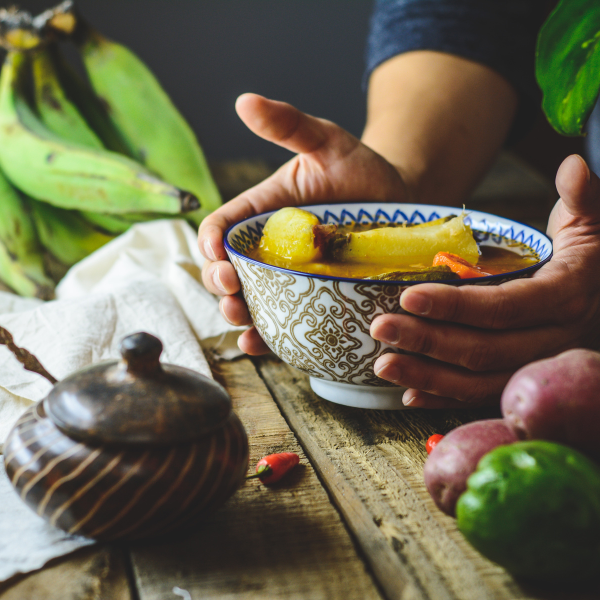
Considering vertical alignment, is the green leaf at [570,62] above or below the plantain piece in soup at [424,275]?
above

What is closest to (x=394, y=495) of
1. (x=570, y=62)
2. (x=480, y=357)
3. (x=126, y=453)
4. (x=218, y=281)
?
(x=480, y=357)

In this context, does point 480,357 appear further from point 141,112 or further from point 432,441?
point 141,112

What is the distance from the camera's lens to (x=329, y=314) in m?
0.80

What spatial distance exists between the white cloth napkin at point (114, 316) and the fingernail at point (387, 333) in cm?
36

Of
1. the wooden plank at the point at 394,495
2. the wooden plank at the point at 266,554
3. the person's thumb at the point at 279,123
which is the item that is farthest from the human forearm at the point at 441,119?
the wooden plank at the point at 266,554

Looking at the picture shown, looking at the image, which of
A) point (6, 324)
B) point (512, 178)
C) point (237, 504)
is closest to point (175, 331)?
point (6, 324)

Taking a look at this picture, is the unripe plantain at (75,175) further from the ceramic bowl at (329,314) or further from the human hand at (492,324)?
the human hand at (492,324)

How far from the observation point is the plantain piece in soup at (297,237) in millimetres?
938

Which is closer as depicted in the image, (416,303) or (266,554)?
(266,554)

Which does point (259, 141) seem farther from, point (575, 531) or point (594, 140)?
point (575, 531)

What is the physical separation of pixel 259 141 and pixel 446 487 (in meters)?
3.31

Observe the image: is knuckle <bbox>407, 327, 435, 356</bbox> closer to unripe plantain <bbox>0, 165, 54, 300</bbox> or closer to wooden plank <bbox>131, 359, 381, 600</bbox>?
wooden plank <bbox>131, 359, 381, 600</bbox>

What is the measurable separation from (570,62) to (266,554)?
0.69m

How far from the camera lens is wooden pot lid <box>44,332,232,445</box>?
1.83 ft
